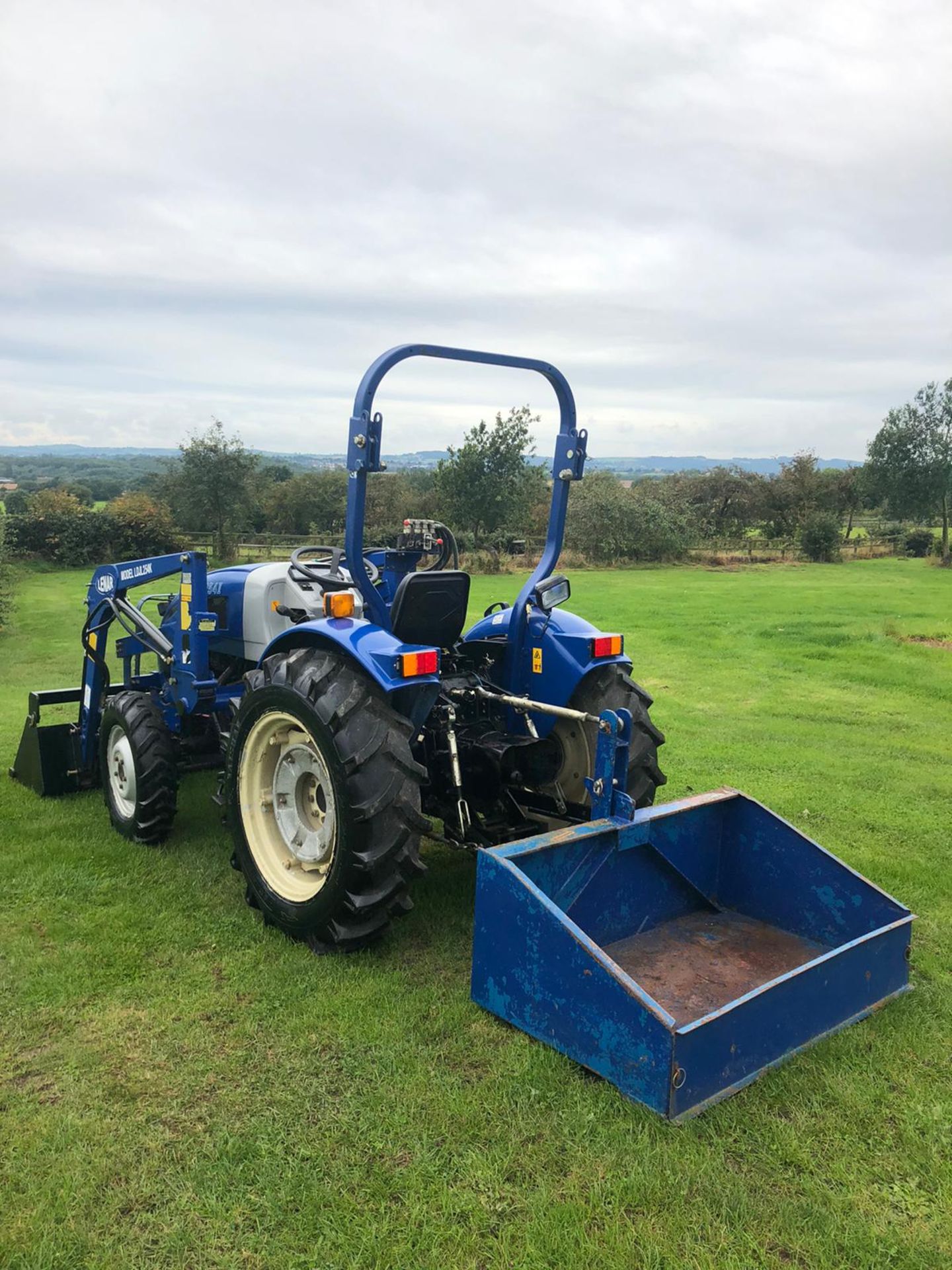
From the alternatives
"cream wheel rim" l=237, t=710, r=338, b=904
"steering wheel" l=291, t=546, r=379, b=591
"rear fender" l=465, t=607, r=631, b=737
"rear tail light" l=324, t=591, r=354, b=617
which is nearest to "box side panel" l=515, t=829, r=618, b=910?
"rear fender" l=465, t=607, r=631, b=737

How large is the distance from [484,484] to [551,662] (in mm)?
23797

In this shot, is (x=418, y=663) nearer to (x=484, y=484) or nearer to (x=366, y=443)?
(x=366, y=443)

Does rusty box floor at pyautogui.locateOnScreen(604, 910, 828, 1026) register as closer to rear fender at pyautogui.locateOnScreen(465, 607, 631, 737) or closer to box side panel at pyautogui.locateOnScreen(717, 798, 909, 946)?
box side panel at pyautogui.locateOnScreen(717, 798, 909, 946)

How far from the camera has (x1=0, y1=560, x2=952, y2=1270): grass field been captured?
235 centimetres

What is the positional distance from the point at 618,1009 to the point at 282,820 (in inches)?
73.6

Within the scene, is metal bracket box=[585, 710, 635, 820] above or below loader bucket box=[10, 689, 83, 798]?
above

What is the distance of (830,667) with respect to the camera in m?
11.0

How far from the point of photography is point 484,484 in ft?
91.0

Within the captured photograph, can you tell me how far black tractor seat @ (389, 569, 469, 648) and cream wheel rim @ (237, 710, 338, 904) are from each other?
666 mm

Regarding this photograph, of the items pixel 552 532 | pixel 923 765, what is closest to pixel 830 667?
pixel 923 765

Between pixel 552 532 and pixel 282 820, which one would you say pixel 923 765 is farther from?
pixel 282 820

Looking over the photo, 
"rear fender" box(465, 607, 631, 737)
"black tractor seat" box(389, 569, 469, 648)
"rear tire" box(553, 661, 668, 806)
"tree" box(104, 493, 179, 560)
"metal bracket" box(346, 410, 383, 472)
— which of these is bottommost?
"tree" box(104, 493, 179, 560)

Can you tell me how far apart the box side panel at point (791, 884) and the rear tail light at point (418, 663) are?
4.86 feet

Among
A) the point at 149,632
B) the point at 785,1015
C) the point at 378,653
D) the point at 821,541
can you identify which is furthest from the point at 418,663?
the point at 821,541
